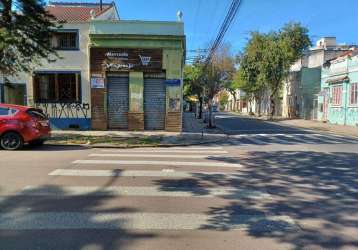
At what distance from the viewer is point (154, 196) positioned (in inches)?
283

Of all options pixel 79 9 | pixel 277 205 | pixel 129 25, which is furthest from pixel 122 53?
pixel 277 205

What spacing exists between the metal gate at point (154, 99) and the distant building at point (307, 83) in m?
23.5

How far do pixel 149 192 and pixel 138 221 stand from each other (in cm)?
172

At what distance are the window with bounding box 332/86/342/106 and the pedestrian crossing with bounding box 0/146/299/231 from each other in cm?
2571

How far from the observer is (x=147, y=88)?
22281mm

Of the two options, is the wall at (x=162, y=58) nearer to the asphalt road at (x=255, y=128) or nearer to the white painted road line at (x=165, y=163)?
the asphalt road at (x=255, y=128)

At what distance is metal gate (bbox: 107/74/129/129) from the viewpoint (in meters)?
22.3

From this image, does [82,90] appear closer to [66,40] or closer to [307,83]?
[66,40]

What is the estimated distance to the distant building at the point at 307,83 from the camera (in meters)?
41.0

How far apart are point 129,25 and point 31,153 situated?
36.5 feet

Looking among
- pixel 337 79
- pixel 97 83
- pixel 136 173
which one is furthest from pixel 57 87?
pixel 337 79

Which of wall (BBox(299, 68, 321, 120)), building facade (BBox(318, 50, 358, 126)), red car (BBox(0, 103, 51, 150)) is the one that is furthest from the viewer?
wall (BBox(299, 68, 321, 120))

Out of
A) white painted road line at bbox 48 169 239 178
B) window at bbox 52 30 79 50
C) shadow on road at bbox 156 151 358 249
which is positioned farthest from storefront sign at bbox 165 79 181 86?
white painted road line at bbox 48 169 239 178

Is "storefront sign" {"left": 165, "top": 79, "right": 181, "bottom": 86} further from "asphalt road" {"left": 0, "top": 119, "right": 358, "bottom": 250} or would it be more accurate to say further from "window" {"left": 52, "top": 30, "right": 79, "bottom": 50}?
"asphalt road" {"left": 0, "top": 119, "right": 358, "bottom": 250}
